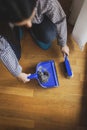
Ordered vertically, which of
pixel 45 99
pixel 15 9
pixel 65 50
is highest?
pixel 15 9

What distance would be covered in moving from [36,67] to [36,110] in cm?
22

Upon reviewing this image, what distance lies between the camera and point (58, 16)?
0.91 meters

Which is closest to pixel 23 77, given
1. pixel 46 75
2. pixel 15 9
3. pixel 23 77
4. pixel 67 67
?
pixel 23 77

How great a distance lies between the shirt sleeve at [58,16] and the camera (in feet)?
2.78

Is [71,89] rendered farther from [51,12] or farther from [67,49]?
[51,12]

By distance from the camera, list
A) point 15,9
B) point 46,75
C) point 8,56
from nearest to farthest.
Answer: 1. point 15,9
2. point 8,56
3. point 46,75

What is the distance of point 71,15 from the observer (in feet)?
3.69

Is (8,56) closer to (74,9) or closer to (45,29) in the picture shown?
(45,29)

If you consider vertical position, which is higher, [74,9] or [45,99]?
[74,9]

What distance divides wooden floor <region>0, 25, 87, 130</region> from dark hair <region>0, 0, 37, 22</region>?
21.6 inches

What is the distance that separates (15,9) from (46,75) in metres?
0.57

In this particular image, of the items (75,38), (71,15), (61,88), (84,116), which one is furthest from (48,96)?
(71,15)

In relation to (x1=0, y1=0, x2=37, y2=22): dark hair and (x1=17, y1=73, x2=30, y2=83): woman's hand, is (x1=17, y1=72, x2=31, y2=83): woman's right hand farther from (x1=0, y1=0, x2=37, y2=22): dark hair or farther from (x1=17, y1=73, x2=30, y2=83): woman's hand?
(x1=0, y1=0, x2=37, y2=22): dark hair

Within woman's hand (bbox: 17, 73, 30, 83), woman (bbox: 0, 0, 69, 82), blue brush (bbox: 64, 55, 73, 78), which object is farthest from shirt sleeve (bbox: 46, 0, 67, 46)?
woman's hand (bbox: 17, 73, 30, 83)
